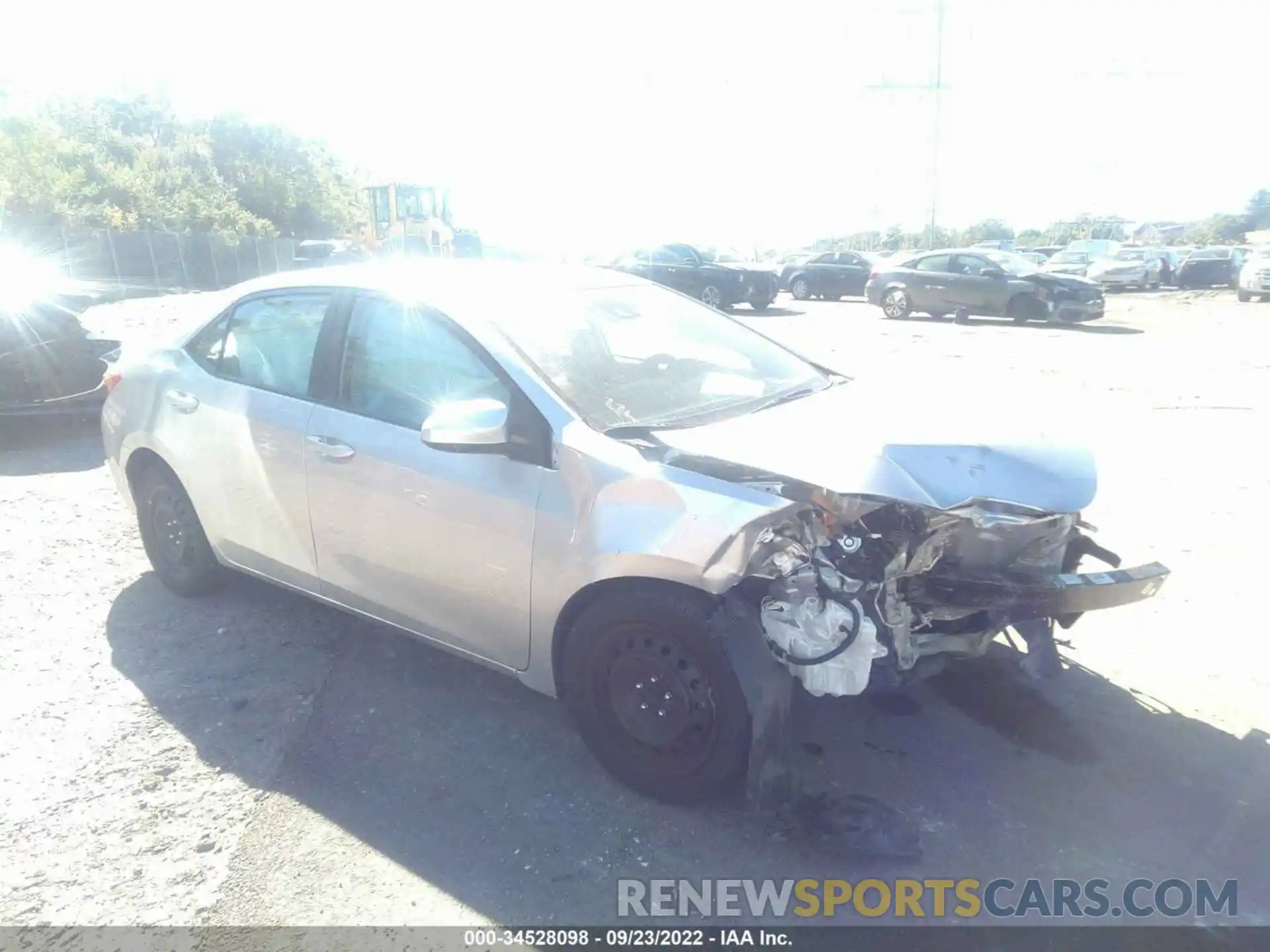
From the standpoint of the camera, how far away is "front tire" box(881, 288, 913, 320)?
1953 cm

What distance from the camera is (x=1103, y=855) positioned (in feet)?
9.03

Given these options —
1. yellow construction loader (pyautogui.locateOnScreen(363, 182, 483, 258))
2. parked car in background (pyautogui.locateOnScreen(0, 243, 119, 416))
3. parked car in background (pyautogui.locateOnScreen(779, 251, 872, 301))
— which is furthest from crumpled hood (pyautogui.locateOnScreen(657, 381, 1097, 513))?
yellow construction loader (pyautogui.locateOnScreen(363, 182, 483, 258))

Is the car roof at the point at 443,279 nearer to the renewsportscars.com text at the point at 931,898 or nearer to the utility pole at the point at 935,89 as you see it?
the renewsportscars.com text at the point at 931,898

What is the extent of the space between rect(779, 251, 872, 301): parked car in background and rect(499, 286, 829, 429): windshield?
22.6 m

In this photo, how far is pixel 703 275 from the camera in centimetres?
2094

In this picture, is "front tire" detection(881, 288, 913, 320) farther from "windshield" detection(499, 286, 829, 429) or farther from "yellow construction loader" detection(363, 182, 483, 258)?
"windshield" detection(499, 286, 829, 429)

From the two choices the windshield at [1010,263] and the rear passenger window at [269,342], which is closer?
the rear passenger window at [269,342]

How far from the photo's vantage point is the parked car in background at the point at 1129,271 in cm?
2866

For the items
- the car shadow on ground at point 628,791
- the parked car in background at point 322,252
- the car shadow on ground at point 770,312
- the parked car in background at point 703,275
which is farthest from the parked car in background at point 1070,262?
the car shadow on ground at point 628,791

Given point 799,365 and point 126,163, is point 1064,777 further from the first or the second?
point 126,163

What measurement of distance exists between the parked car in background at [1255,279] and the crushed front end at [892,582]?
78.9ft

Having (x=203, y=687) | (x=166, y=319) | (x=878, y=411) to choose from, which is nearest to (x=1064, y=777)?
(x=878, y=411)

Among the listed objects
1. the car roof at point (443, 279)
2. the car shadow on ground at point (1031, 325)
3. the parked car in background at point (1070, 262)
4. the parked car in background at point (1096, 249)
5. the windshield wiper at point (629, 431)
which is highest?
the car roof at point (443, 279)

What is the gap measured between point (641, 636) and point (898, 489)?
3.01 feet
